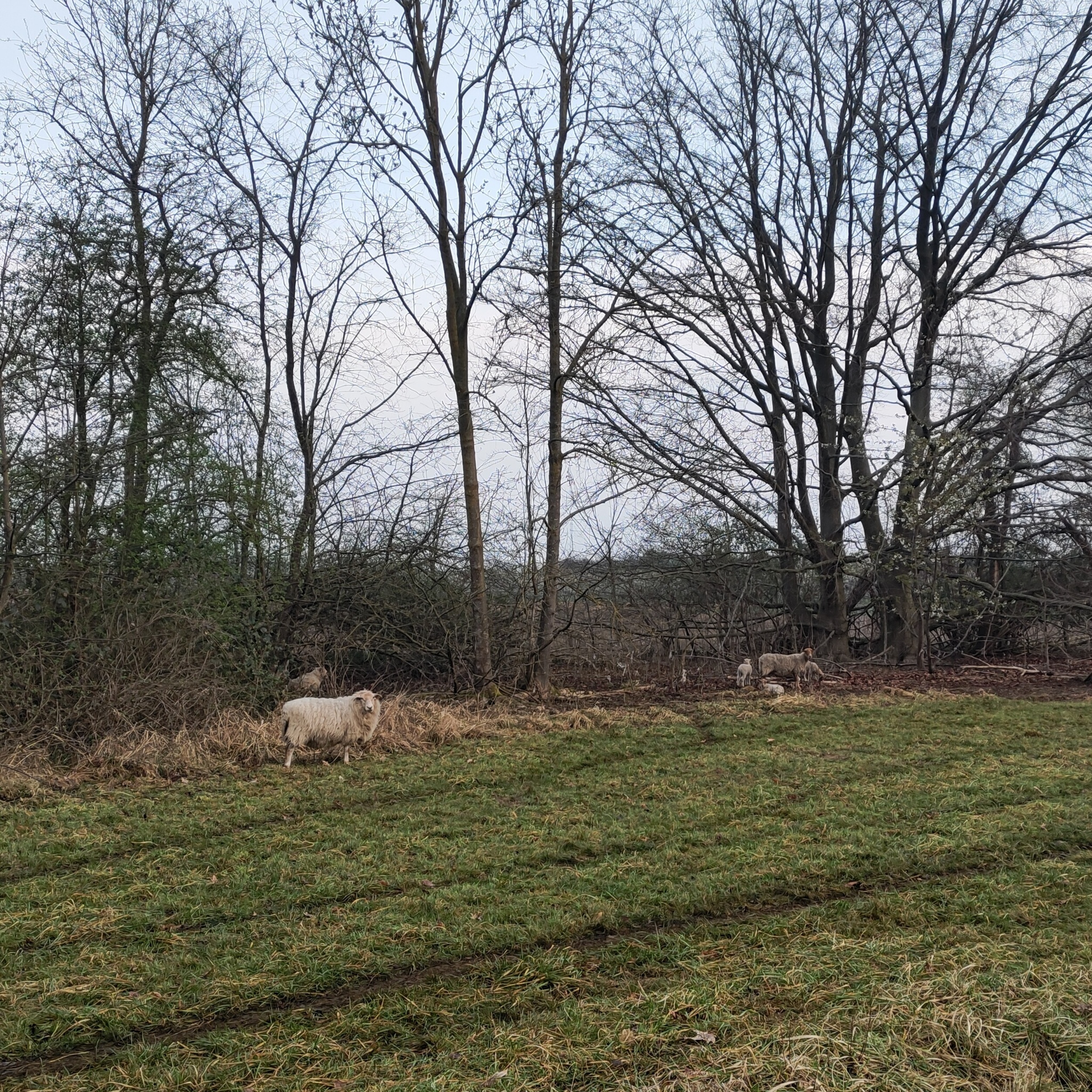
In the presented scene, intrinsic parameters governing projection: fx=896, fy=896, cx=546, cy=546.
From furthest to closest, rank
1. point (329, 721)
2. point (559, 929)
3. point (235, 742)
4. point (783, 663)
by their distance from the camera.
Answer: point (783, 663) < point (235, 742) < point (329, 721) < point (559, 929)

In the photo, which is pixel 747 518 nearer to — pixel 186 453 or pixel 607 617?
pixel 607 617

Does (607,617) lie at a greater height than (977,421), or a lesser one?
lesser

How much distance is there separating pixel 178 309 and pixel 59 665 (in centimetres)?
484

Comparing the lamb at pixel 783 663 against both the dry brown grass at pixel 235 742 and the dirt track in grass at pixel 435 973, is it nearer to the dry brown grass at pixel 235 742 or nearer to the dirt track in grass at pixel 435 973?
the dry brown grass at pixel 235 742

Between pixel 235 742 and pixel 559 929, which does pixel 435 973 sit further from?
pixel 235 742

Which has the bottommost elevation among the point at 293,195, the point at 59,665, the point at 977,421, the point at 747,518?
the point at 59,665

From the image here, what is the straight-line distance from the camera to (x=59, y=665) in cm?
774

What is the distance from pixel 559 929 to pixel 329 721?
417 cm

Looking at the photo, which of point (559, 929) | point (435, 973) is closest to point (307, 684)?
point (559, 929)

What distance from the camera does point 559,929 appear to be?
13.3ft

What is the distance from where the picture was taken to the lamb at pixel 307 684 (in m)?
9.97

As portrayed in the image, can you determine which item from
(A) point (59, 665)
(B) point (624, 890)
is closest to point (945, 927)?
(B) point (624, 890)

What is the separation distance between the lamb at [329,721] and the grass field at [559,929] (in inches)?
16.1

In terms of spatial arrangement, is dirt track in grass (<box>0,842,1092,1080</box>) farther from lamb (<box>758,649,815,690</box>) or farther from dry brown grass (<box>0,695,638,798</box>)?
lamb (<box>758,649,815,690</box>)
